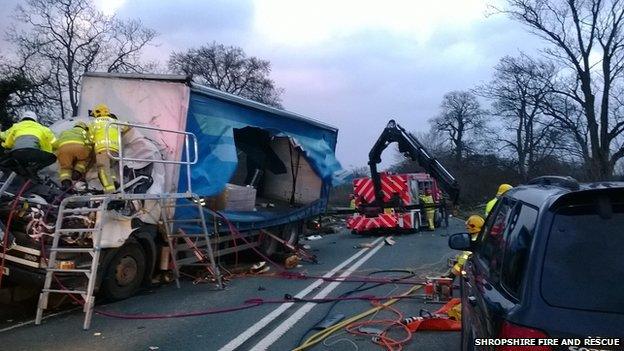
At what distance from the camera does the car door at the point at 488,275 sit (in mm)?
2959

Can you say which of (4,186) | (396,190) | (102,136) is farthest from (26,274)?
(396,190)

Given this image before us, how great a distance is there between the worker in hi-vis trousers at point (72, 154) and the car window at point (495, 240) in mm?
5844

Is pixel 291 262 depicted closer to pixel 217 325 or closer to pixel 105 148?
pixel 105 148

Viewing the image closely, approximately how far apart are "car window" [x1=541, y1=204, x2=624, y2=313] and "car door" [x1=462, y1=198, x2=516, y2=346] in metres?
0.32

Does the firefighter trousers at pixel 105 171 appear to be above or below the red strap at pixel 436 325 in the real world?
above

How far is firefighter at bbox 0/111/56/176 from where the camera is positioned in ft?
24.9

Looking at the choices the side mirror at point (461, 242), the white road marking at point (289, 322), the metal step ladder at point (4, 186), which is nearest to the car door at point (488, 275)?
the side mirror at point (461, 242)

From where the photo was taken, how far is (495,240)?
3.79 metres

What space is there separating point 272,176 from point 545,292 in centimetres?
1346

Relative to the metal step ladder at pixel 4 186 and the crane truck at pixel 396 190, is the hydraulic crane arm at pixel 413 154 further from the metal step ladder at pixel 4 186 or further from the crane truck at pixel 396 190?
the metal step ladder at pixel 4 186

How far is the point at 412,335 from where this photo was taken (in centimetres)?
626

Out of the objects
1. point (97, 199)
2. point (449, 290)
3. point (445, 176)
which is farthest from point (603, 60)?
point (97, 199)

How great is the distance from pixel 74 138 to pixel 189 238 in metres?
2.35

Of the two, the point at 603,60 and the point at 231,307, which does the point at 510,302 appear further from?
the point at 603,60
